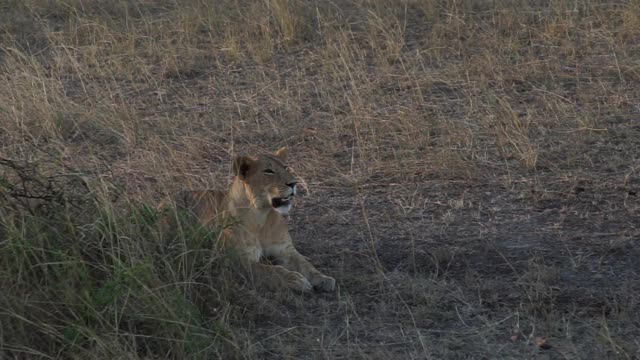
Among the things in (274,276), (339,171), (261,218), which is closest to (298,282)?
(274,276)

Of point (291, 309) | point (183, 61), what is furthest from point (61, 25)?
point (291, 309)

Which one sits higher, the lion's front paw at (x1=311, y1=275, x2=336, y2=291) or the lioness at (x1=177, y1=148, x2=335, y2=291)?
the lioness at (x1=177, y1=148, x2=335, y2=291)

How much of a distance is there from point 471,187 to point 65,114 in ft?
9.43

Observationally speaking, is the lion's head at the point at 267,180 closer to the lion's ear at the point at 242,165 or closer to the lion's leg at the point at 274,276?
the lion's ear at the point at 242,165

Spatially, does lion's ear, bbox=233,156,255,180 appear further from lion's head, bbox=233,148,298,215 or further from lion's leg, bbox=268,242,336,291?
lion's leg, bbox=268,242,336,291

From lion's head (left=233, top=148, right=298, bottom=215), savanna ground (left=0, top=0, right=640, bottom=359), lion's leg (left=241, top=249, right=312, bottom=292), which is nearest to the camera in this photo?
savanna ground (left=0, top=0, right=640, bottom=359)

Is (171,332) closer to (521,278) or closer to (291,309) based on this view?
(291,309)

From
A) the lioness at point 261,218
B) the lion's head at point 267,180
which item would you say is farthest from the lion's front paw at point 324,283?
the lion's head at point 267,180

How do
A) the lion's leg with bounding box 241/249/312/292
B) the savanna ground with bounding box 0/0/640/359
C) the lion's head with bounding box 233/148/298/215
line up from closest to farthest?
the savanna ground with bounding box 0/0/640/359, the lion's leg with bounding box 241/249/312/292, the lion's head with bounding box 233/148/298/215

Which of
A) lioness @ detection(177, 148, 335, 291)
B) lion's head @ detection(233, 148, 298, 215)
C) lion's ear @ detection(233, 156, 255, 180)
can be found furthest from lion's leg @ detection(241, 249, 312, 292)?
lion's ear @ detection(233, 156, 255, 180)

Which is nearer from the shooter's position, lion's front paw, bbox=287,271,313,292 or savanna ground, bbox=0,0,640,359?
savanna ground, bbox=0,0,640,359

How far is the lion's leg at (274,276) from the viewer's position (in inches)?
209

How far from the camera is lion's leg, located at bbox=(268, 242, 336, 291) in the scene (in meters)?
5.34

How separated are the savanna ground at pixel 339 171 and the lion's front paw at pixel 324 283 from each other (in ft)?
0.18
